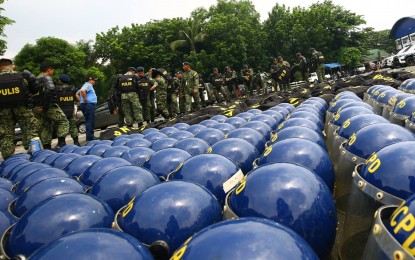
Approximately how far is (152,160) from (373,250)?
9.90ft

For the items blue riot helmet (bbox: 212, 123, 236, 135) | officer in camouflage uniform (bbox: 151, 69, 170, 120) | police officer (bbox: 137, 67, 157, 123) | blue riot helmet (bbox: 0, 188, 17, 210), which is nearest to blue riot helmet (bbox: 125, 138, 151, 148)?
blue riot helmet (bbox: 212, 123, 236, 135)

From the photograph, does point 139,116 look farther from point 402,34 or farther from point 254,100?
point 402,34

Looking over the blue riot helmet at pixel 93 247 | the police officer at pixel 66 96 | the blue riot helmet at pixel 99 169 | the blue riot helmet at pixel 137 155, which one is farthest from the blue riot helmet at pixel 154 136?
the blue riot helmet at pixel 93 247

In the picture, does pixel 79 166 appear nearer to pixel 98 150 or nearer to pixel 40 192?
pixel 98 150

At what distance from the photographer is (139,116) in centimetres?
1252

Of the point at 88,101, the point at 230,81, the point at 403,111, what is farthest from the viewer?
the point at 230,81

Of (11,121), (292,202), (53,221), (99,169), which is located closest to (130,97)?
(11,121)

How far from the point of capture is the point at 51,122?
10203 millimetres

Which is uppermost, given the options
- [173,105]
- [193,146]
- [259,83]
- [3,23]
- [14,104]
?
[3,23]

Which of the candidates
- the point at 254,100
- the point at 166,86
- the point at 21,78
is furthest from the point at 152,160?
the point at 166,86

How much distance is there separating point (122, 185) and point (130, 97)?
9224 mm

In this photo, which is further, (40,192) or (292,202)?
(40,192)

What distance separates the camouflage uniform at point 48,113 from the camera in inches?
356

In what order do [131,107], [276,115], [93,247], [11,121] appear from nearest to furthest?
[93,247]
[276,115]
[11,121]
[131,107]
